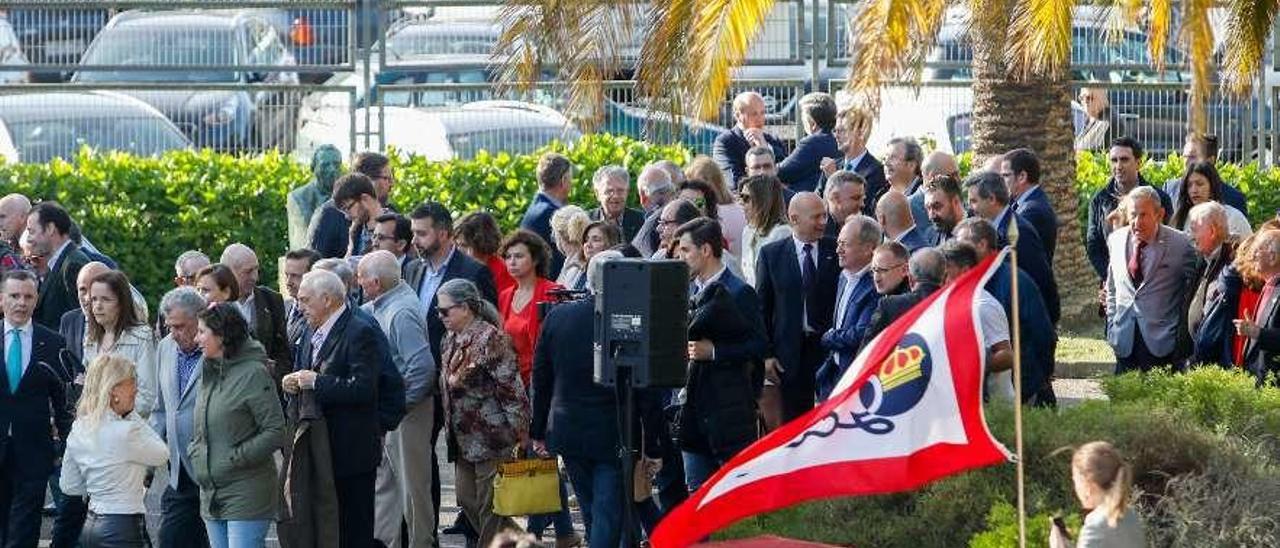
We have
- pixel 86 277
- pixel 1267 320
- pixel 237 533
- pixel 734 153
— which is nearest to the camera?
pixel 237 533

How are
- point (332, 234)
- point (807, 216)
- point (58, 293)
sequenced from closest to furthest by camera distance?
point (807, 216)
point (58, 293)
point (332, 234)

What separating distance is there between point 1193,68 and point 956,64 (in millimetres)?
6955

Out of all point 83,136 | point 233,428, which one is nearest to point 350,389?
point 233,428

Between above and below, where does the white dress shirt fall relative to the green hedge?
below

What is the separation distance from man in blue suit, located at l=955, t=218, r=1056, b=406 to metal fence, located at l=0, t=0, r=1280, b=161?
24.8 feet

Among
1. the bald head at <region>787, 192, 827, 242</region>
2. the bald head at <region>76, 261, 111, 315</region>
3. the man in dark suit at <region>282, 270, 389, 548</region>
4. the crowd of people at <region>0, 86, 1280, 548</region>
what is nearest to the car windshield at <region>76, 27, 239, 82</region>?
the crowd of people at <region>0, 86, 1280, 548</region>

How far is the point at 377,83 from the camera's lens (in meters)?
19.8

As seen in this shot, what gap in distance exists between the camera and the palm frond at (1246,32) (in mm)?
13945

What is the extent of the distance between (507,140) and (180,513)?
820 cm

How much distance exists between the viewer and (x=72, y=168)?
19281 millimetres

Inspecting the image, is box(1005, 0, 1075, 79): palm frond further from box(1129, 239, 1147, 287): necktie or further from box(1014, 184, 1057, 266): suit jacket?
box(1129, 239, 1147, 287): necktie

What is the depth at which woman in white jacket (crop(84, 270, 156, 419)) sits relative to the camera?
12391 millimetres

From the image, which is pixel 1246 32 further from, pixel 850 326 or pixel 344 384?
pixel 344 384

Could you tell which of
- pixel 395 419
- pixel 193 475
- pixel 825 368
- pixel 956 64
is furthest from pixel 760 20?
pixel 956 64
